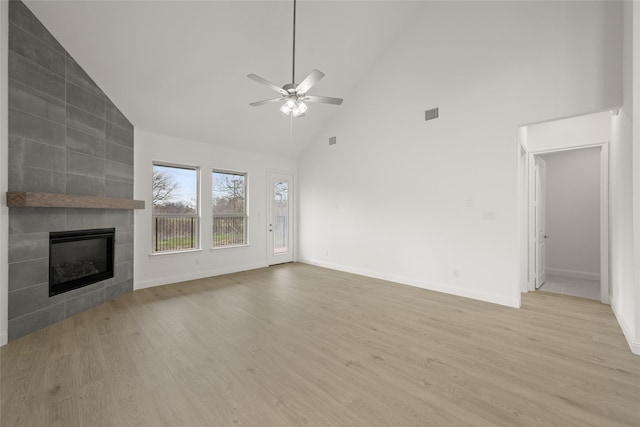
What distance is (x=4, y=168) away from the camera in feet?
9.05

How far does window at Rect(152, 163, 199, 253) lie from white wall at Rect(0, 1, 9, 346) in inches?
85.9

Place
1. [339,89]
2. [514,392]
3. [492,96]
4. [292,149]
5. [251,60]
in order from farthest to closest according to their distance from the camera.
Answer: [292,149] < [339,89] < [251,60] < [492,96] < [514,392]

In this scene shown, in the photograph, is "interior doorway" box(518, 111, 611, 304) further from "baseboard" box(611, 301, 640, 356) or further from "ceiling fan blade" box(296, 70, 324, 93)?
"ceiling fan blade" box(296, 70, 324, 93)

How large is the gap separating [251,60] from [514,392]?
5.20 m

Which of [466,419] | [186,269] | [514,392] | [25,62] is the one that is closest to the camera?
[466,419]

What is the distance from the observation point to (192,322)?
10.8ft

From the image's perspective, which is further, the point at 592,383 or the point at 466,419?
the point at 592,383

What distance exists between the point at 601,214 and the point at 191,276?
711cm

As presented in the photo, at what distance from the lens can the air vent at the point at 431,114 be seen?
456cm

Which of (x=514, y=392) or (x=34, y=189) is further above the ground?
(x=34, y=189)

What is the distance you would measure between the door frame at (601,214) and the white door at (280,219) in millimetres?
5055

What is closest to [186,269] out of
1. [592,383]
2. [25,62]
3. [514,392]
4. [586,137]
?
[25,62]

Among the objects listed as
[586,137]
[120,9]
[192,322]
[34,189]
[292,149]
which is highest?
[120,9]

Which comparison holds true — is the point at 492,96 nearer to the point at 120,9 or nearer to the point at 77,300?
the point at 120,9
